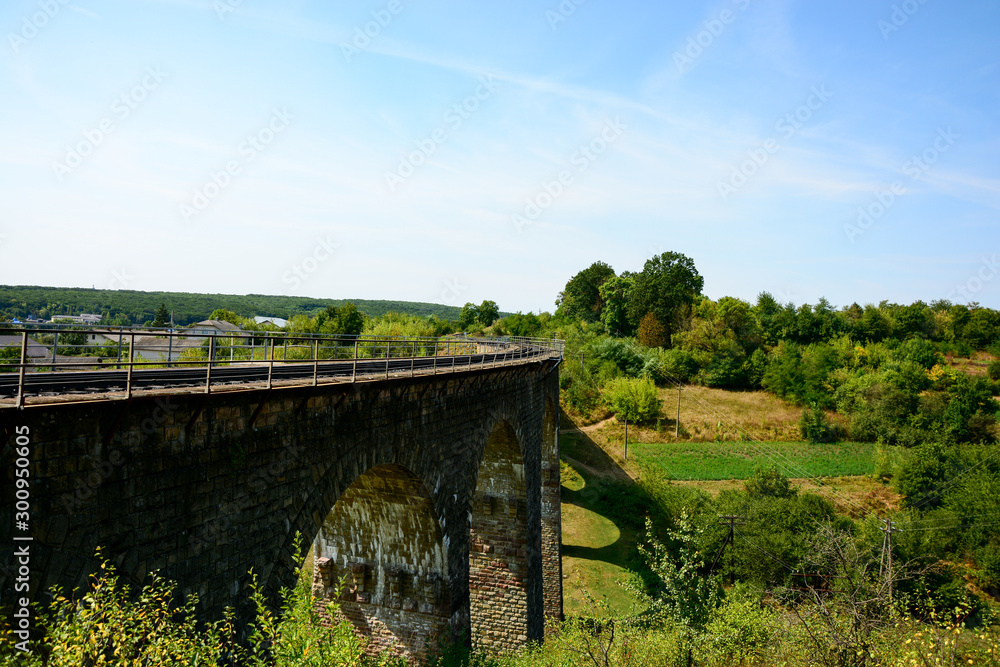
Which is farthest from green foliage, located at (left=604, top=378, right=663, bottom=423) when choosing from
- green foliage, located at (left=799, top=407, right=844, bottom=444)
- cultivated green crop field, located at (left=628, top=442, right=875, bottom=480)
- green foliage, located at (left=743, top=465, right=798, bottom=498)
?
green foliage, located at (left=743, top=465, right=798, bottom=498)

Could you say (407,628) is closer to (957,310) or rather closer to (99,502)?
(99,502)

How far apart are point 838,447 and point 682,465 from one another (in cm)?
1475

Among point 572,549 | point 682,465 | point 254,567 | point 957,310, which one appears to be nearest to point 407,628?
point 254,567

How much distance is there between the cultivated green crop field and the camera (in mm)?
44875

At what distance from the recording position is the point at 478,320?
100062mm

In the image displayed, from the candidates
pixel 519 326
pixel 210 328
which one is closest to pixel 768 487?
pixel 210 328

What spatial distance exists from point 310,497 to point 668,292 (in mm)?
65578

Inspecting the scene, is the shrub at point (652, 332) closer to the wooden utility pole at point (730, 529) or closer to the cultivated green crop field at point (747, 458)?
the cultivated green crop field at point (747, 458)

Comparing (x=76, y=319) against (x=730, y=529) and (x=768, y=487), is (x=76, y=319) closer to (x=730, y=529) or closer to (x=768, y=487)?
(x=730, y=529)

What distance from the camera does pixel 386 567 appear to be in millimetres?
14438

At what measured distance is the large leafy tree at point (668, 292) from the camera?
229 ft

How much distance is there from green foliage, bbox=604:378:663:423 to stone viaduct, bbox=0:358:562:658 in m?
32.8

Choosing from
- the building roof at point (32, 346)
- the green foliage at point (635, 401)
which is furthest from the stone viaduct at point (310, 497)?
the green foliage at point (635, 401)

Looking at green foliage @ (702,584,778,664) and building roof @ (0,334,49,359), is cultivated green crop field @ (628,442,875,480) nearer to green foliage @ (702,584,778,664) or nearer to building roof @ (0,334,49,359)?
green foliage @ (702,584,778,664)
